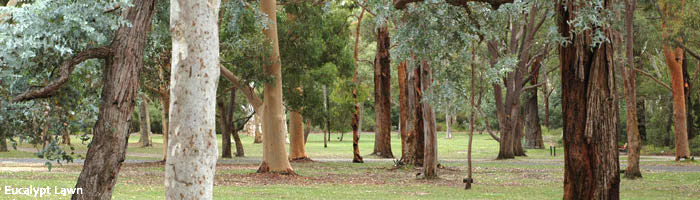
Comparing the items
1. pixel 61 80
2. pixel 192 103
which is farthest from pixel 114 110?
pixel 192 103

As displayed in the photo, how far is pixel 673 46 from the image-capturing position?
27016 mm

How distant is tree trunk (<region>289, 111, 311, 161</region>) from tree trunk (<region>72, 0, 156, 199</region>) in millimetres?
19787

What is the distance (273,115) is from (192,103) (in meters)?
15.1

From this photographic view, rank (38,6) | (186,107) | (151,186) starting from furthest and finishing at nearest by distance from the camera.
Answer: (151,186) < (38,6) < (186,107)

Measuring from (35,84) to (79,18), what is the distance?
3.48 ft

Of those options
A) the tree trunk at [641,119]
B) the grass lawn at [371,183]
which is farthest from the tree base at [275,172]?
the tree trunk at [641,119]

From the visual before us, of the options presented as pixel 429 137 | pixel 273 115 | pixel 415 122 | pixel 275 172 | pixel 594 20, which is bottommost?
pixel 275 172

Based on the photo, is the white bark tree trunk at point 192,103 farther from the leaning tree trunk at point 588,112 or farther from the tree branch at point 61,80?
the leaning tree trunk at point 588,112

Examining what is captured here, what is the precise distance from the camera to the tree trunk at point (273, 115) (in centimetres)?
2248

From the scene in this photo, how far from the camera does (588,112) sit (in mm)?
10477

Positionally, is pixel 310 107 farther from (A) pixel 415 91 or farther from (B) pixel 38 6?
(B) pixel 38 6

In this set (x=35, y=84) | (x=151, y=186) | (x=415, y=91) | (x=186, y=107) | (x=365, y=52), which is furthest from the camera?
(x=365, y=52)

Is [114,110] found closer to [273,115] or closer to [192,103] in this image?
[192,103]

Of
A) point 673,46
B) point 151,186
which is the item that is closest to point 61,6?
point 151,186
